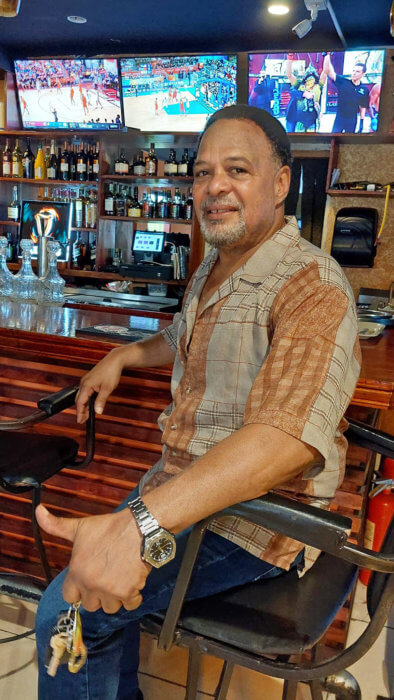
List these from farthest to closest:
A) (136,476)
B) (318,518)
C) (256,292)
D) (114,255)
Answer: (114,255) < (136,476) < (256,292) < (318,518)

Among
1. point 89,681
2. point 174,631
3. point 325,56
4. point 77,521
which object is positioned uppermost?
point 325,56

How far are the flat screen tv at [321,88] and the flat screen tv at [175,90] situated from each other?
0.92 ft

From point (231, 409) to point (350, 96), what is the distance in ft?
13.3

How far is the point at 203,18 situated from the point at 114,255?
7.17 ft

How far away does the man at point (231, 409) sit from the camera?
0.97 meters

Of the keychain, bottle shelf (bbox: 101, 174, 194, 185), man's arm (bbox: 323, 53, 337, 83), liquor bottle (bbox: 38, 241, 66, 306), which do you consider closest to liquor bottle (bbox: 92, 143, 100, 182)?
bottle shelf (bbox: 101, 174, 194, 185)

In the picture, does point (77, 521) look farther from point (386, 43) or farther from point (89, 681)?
point (386, 43)

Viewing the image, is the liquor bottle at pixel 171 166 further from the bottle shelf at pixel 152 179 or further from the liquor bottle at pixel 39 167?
the liquor bottle at pixel 39 167

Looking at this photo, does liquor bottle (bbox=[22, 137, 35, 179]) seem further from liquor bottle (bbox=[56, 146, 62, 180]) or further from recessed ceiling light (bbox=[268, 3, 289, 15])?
recessed ceiling light (bbox=[268, 3, 289, 15])

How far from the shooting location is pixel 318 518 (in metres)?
0.94

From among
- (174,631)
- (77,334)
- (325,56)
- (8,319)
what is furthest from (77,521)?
(325,56)

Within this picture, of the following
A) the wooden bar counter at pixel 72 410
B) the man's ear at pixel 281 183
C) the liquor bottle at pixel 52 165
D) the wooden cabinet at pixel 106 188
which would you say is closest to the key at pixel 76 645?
the wooden bar counter at pixel 72 410

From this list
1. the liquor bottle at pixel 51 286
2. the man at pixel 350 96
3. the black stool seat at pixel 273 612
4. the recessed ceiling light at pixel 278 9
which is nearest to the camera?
the black stool seat at pixel 273 612

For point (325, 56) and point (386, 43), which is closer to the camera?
point (325, 56)
